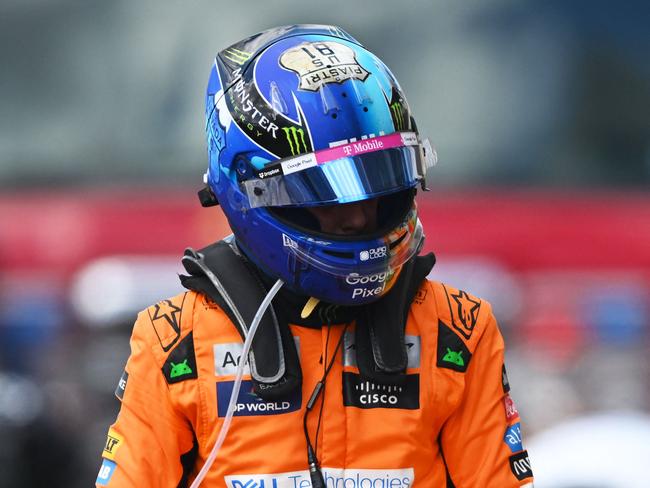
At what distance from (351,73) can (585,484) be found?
7.74ft

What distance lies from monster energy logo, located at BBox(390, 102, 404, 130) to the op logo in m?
0.07

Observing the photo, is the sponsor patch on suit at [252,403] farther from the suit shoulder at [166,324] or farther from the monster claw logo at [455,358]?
the monster claw logo at [455,358]

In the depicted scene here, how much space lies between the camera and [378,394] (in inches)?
91.7

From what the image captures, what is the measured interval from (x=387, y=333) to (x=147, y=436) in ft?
1.47

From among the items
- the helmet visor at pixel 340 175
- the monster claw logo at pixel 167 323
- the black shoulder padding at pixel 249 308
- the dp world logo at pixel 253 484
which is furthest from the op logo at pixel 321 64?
the dp world logo at pixel 253 484

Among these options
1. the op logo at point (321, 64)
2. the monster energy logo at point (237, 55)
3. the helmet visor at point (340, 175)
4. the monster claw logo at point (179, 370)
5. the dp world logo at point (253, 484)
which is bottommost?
the dp world logo at point (253, 484)

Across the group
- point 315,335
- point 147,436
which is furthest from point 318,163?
point 147,436

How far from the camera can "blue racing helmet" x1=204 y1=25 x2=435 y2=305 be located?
7.58 feet

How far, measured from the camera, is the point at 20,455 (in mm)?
4875

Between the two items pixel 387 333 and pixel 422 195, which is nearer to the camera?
pixel 387 333

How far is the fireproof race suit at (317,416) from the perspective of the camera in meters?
2.27

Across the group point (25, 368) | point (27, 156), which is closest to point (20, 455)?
point (25, 368)

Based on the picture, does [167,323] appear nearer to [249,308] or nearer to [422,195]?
[249,308]

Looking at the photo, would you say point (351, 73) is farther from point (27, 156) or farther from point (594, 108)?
point (27, 156)
